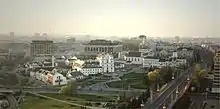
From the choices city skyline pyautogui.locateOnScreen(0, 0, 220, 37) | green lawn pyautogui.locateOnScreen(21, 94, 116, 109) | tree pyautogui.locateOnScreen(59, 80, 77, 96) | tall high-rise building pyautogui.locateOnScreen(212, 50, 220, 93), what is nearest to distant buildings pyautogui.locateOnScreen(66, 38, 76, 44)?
city skyline pyautogui.locateOnScreen(0, 0, 220, 37)

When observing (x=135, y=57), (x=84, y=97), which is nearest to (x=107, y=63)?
(x=135, y=57)

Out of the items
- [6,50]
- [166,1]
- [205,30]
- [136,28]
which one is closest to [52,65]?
[6,50]

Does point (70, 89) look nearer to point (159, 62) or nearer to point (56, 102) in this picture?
point (56, 102)

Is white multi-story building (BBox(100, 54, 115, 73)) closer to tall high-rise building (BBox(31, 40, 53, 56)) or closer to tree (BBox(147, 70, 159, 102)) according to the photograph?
tree (BBox(147, 70, 159, 102))

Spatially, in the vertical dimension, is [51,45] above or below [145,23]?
below

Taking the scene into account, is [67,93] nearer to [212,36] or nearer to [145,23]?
[145,23]

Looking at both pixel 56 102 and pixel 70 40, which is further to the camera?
pixel 70 40
